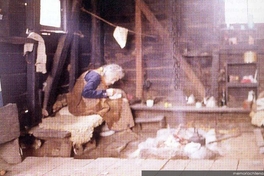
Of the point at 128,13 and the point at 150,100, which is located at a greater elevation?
the point at 128,13

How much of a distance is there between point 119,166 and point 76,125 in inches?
92.8

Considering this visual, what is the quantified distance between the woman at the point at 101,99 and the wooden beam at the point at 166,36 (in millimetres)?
1263

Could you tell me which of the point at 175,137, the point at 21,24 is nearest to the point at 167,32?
the point at 175,137

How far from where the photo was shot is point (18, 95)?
540 cm

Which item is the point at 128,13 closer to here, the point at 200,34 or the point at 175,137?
the point at 200,34

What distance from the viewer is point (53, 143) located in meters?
5.43

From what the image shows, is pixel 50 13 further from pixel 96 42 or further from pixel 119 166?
pixel 119 166

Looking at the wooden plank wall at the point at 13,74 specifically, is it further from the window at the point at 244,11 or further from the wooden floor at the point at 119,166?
the window at the point at 244,11

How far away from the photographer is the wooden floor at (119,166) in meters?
3.04

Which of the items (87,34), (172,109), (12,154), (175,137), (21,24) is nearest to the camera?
(12,154)

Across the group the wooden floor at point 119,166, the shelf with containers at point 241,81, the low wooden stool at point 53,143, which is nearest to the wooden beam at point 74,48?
the low wooden stool at point 53,143

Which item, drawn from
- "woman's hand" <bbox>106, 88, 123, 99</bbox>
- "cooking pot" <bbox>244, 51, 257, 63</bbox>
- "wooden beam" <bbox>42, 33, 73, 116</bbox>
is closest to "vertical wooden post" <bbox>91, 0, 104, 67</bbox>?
"wooden beam" <bbox>42, 33, 73, 116</bbox>

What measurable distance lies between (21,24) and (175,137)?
2618 millimetres

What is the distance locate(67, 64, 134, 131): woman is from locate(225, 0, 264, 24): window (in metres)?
2.20
